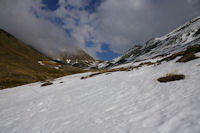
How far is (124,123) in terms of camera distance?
3.62 meters

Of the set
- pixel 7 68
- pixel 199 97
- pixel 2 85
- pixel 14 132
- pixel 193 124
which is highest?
pixel 7 68

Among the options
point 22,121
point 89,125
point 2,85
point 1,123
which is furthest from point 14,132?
point 2,85

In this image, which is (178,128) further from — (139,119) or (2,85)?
(2,85)

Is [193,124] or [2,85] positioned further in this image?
[2,85]

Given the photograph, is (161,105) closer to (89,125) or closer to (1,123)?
(89,125)

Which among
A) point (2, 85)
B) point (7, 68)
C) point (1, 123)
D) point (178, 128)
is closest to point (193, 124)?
point (178, 128)

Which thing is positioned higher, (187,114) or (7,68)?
(7,68)

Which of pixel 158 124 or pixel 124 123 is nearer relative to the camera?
pixel 158 124

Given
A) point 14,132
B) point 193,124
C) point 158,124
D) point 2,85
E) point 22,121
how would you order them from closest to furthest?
point 193,124 → point 158,124 → point 14,132 → point 22,121 → point 2,85

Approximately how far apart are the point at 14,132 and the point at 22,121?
0.94m

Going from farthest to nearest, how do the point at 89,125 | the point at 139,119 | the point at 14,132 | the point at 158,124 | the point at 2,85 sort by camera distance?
the point at 2,85 < the point at 14,132 < the point at 89,125 < the point at 139,119 < the point at 158,124

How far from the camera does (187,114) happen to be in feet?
10.0

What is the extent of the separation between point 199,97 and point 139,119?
7.51ft

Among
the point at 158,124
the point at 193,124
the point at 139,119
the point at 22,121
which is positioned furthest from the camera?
the point at 22,121
